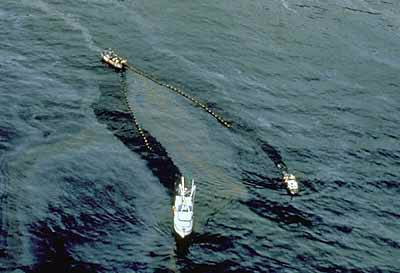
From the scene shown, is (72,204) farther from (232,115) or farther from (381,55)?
(381,55)

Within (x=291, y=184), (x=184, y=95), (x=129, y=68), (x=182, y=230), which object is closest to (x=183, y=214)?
(x=182, y=230)

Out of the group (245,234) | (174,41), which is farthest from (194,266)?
(174,41)

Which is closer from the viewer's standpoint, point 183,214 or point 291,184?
point 183,214

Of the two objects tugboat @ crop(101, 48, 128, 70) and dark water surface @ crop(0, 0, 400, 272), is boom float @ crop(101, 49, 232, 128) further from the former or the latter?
dark water surface @ crop(0, 0, 400, 272)

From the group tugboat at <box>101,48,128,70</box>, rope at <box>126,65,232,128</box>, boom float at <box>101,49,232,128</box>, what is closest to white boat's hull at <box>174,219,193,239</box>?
rope at <box>126,65,232,128</box>

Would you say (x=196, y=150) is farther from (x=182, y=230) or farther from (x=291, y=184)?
(x=182, y=230)

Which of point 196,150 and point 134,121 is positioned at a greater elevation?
point 134,121
